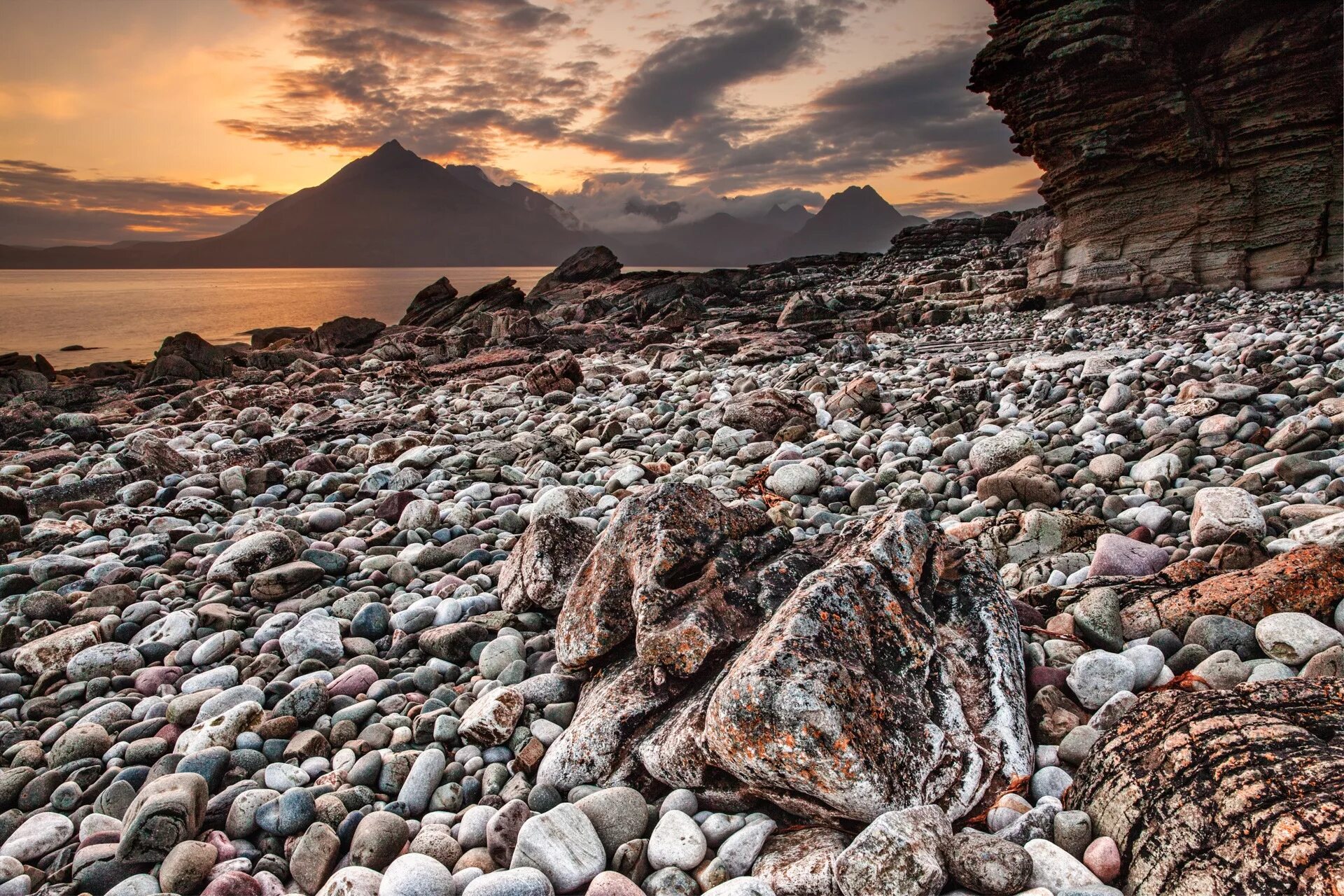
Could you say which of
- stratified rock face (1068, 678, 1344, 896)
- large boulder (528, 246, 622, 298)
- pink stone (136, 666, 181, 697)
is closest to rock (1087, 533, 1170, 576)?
stratified rock face (1068, 678, 1344, 896)

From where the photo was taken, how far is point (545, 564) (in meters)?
4.36

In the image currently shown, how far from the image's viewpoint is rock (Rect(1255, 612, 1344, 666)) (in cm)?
294

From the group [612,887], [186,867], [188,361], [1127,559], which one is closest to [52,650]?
[186,867]

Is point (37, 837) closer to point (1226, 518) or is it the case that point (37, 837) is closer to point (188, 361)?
point (1226, 518)

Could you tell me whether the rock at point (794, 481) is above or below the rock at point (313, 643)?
above

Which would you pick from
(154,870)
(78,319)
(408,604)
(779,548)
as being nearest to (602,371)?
(408,604)

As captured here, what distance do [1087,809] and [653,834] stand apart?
1.47m

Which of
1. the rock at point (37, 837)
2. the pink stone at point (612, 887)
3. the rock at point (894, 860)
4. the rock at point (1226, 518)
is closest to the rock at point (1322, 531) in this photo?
the rock at point (1226, 518)

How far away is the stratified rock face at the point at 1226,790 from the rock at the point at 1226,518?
190 cm

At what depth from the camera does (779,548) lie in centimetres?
379

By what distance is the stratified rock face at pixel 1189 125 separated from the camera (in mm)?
16938

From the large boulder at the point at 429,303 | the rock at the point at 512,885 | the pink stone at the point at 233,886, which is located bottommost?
the pink stone at the point at 233,886

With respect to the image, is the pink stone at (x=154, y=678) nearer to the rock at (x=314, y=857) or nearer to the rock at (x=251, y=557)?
the rock at (x=251, y=557)

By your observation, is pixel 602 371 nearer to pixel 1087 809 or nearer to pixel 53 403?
pixel 53 403
